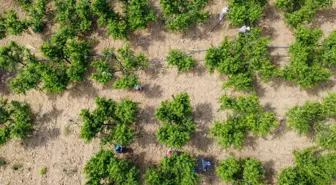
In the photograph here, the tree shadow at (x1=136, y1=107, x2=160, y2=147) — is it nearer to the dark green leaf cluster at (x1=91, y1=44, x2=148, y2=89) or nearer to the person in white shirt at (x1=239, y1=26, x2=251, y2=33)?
the dark green leaf cluster at (x1=91, y1=44, x2=148, y2=89)

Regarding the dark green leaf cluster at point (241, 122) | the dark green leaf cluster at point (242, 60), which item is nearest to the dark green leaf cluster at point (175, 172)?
the dark green leaf cluster at point (241, 122)

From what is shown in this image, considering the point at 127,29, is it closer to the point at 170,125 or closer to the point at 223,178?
the point at 170,125

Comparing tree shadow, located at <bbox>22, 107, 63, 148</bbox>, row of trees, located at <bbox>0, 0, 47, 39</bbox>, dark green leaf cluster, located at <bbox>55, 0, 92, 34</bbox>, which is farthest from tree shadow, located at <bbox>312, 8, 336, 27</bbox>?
row of trees, located at <bbox>0, 0, 47, 39</bbox>

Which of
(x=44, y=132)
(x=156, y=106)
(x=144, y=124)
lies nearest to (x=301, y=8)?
(x=156, y=106)

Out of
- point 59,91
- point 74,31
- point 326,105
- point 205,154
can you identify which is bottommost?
point 205,154

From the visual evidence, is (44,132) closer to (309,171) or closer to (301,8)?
(309,171)

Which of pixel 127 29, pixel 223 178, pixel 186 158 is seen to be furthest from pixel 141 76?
pixel 223 178

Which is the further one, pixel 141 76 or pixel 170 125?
pixel 141 76
